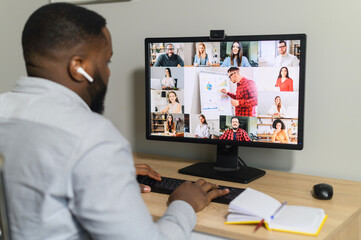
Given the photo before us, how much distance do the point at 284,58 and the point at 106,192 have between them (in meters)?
0.87

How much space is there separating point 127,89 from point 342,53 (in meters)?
0.97

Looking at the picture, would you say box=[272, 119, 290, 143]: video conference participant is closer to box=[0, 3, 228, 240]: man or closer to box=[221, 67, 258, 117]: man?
box=[221, 67, 258, 117]: man

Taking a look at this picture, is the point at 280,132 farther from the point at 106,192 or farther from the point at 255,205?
the point at 106,192

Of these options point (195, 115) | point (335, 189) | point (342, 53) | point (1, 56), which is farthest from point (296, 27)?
point (1, 56)

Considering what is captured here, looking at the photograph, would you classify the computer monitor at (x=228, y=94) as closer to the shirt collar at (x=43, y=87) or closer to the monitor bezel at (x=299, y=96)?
the monitor bezel at (x=299, y=96)

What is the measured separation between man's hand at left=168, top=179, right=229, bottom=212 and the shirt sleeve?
1.01 ft

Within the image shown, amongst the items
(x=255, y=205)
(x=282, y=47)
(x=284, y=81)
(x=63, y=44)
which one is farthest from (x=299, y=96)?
(x=63, y=44)

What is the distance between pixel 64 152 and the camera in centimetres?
80

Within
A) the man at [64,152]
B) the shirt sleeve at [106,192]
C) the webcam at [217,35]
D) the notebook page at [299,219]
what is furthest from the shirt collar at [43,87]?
the webcam at [217,35]

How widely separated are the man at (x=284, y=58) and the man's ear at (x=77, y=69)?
2.37 ft

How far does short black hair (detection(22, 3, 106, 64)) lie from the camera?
92cm

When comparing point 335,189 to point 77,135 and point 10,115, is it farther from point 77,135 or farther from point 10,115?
point 10,115

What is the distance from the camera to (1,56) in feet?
7.39

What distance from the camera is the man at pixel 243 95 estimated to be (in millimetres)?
1462
